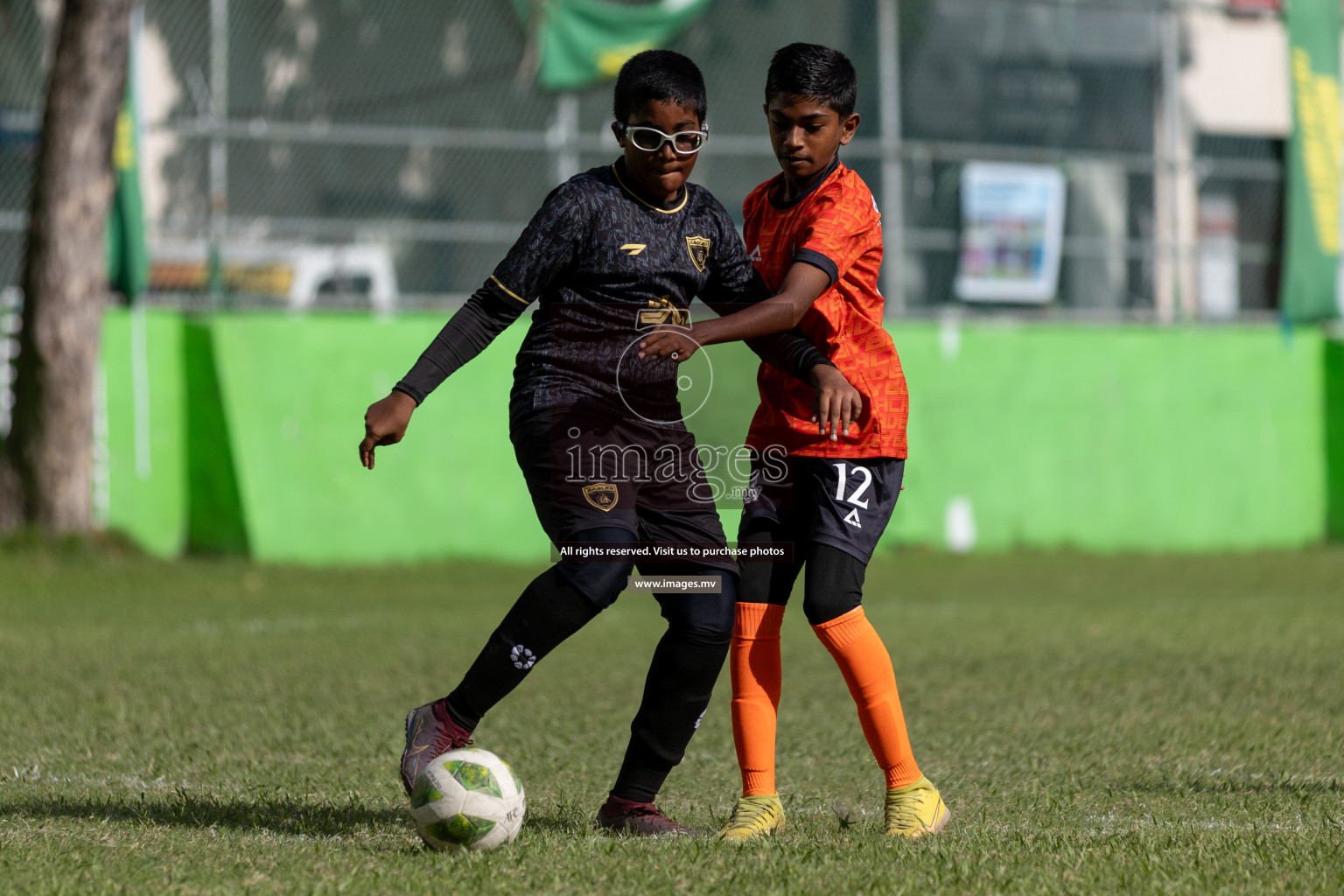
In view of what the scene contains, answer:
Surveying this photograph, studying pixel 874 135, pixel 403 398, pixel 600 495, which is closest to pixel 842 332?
pixel 600 495

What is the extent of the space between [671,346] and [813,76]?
0.77 m

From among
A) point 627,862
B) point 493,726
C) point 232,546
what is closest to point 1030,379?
point 232,546

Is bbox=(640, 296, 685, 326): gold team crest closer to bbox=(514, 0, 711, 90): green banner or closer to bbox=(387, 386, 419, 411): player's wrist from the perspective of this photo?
bbox=(387, 386, 419, 411): player's wrist

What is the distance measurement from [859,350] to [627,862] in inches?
52.7

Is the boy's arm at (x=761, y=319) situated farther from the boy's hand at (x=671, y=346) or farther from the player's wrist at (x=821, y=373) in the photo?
the player's wrist at (x=821, y=373)

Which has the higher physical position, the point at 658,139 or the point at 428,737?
the point at 658,139

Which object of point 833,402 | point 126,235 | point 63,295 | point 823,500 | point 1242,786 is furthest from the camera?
point 126,235

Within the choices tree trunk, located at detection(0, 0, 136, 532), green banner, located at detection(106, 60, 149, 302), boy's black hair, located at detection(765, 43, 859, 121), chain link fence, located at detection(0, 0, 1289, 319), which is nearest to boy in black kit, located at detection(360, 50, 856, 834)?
boy's black hair, located at detection(765, 43, 859, 121)

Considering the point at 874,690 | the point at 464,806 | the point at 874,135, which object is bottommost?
the point at 464,806

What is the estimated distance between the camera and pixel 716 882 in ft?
10.3

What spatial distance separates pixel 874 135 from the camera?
514 inches

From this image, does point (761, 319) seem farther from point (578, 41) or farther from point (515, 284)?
point (578, 41)

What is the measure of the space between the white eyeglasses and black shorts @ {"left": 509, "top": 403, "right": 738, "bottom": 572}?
597 mm

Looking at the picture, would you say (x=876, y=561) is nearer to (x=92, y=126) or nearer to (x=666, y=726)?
(x=92, y=126)
